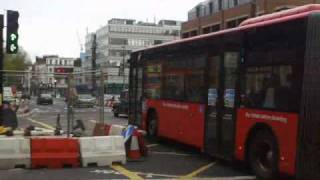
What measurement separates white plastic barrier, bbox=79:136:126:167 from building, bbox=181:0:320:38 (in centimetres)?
5478

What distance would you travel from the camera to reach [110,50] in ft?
483

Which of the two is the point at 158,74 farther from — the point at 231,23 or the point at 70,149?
the point at 231,23

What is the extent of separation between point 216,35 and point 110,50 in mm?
133612

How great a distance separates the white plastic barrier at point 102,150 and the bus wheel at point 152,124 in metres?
4.63

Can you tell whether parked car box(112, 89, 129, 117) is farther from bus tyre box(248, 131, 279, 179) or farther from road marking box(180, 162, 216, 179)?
bus tyre box(248, 131, 279, 179)

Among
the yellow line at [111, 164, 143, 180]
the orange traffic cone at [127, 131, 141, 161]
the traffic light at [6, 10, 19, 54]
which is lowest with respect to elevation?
the yellow line at [111, 164, 143, 180]

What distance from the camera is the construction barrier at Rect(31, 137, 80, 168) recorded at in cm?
1377

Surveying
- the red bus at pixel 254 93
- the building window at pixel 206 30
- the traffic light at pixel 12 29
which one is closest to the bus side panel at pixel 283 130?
the red bus at pixel 254 93

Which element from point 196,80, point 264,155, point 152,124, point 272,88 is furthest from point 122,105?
point 272,88

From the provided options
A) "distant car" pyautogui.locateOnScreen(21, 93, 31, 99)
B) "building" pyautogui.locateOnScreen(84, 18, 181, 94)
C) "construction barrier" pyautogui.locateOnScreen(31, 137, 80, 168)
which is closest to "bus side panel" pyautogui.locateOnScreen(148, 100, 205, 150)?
"construction barrier" pyautogui.locateOnScreen(31, 137, 80, 168)

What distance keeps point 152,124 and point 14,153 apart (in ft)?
21.8

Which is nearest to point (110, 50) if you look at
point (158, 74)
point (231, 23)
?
point (231, 23)

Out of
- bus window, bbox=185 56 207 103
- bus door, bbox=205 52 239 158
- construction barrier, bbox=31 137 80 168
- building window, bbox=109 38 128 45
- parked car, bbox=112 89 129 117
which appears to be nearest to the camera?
bus door, bbox=205 52 239 158

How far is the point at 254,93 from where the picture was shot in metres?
12.4
